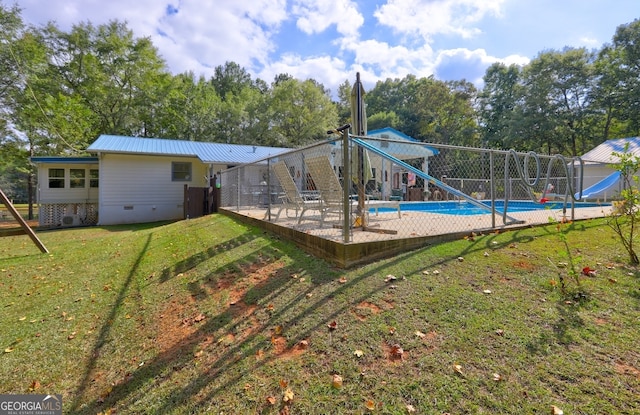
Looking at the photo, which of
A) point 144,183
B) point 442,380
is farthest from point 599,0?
point 144,183

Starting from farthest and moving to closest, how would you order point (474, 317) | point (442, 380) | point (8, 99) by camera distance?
1. point (8, 99)
2. point (474, 317)
3. point (442, 380)

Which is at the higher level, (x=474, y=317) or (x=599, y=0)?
(x=599, y=0)

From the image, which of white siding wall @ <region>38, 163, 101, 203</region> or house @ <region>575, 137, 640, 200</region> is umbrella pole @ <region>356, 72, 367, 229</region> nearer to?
house @ <region>575, 137, 640, 200</region>

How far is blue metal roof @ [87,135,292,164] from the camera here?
13.5m

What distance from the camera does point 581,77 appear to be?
2338cm

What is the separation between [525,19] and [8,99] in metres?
26.0

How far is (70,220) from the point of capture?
14383mm

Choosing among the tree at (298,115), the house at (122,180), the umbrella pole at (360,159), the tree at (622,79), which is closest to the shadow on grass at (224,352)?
the umbrella pole at (360,159)

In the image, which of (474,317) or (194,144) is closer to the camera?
(474,317)

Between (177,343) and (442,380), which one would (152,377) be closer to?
(177,343)

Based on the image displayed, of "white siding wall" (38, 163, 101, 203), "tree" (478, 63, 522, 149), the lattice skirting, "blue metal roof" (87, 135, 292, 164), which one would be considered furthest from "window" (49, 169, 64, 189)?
"tree" (478, 63, 522, 149)

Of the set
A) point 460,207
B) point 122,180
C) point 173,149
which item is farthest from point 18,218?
point 460,207

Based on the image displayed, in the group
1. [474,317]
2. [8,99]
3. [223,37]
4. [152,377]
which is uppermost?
[223,37]

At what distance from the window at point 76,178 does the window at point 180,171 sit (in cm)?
416
